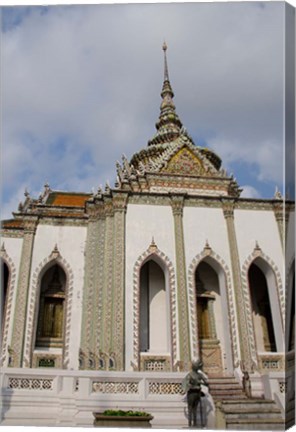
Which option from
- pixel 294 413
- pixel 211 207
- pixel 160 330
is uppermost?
pixel 211 207

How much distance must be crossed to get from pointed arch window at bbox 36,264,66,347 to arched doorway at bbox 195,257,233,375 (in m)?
3.97

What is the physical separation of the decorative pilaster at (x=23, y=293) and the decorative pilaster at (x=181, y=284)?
4136 millimetres

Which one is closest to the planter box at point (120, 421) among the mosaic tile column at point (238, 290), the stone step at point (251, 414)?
the stone step at point (251, 414)

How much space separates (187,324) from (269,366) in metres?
2.48

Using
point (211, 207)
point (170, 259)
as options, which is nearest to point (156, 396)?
point (170, 259)

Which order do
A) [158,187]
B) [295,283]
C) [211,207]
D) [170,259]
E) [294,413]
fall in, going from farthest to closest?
[158,187], [211,207], [170,259], [295,283], [294,413]

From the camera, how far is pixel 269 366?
11.5 meters

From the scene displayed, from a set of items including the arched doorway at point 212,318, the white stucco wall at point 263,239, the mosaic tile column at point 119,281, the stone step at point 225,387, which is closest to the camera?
the stone step at point 225,387

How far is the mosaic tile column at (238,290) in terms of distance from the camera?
11.2 meters

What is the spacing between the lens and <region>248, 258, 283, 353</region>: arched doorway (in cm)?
1199

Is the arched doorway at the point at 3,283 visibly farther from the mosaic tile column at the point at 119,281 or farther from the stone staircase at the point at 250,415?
the stone staircase at the point at 250,415

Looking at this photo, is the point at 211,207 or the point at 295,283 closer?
the point at 295,283

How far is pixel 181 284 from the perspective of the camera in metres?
11.6

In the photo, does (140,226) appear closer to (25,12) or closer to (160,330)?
(160,330)
